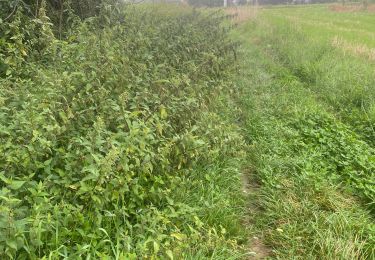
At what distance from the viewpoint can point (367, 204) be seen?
3.72 m

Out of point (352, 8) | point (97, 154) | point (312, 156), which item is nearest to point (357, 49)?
point (312, 156)

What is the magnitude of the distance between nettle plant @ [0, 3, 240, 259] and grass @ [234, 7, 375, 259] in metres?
0.79

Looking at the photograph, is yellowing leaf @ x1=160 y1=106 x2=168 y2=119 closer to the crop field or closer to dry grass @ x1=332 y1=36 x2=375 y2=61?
the crop field

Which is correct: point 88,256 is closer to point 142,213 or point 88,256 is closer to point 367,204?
point 142,213

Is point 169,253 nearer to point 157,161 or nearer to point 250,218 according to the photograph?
point 157,161

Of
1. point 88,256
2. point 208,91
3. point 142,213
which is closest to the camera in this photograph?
point 88,256

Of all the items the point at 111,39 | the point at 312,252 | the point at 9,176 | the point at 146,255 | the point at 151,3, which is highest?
the point at 151,3

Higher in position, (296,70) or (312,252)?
(296,70)

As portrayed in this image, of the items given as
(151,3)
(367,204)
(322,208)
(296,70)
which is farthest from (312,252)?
(151,3)

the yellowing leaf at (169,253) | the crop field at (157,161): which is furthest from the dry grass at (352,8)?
the yellowing leaf at (169,253)

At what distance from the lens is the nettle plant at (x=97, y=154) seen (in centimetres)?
235

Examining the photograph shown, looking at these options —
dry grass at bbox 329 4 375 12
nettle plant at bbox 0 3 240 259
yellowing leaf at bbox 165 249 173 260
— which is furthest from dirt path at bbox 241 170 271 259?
dry grass at bbox 329 4 375 12

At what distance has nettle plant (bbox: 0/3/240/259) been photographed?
2.35 m

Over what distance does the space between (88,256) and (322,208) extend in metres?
2.42
